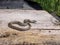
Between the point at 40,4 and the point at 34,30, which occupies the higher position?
the point at 34,30

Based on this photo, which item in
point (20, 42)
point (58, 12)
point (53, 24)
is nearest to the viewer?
point (20, 42)

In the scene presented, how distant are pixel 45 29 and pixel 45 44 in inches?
10.5

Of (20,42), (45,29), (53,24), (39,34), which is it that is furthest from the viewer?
(53,24)

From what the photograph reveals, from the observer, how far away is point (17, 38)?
4.04 feet

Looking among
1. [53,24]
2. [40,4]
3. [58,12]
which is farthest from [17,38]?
[40,4]

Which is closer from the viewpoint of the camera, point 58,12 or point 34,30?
point 34,30

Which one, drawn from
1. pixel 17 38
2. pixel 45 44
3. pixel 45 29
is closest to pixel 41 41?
pixel 45 44

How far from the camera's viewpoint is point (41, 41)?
1199 millimetres

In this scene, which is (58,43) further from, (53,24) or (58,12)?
(58,12)

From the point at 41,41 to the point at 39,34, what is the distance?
0.43ft

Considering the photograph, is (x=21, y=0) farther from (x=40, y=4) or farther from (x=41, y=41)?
(x=41, y=41)

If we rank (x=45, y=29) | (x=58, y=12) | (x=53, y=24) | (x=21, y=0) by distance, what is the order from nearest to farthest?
(x=45, y=29)
(x=53, y=24)
(x=58, y=12)
(x=21, y=0)

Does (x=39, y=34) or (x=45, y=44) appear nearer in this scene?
(x=45, y=44)

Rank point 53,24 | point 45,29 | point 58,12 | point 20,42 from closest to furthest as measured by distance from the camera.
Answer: point 20,42
point 45,29
point 53,24
point 58,12
